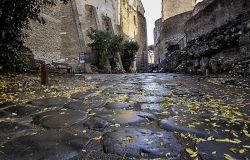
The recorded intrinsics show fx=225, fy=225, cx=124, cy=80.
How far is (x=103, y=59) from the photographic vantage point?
62.5 feet

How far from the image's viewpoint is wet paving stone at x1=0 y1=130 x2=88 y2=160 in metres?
1.66

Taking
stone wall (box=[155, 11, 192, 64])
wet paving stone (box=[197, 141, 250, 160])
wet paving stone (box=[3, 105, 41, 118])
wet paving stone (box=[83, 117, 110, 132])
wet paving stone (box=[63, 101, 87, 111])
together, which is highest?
stone wall (box=[155, 11, 192, 64])

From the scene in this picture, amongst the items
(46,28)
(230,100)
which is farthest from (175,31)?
(230,100)

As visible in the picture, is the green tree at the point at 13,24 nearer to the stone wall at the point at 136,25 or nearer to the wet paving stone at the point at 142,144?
the wet paving stone at the point at 142,144

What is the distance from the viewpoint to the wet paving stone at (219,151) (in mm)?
1676

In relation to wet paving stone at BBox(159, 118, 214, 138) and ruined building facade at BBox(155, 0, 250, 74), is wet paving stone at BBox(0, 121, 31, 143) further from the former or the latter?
→ ruined building facade at BBox(155, 0, 250, 74)

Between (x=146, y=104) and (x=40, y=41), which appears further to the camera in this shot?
(x=40, y=41)

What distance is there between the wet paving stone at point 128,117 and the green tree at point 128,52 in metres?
19.9

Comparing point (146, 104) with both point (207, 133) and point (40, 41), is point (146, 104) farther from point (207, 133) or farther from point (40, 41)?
point (40, 41)

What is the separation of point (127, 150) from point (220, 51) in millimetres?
8261

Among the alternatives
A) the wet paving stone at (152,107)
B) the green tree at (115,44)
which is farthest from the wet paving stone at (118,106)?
the green tree at (115,44)

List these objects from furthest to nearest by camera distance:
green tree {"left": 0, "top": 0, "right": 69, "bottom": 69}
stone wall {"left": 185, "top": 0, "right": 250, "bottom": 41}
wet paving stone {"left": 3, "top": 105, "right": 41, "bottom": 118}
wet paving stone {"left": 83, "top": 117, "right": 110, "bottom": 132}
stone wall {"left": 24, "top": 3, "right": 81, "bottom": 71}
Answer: stone wall {"left": 24, "top": 3, "right": 81, "bottom": 71}, stone wall {"left": 185, "top": 0, "right": 250, "bottom": 41}, green tree {"left": 0, "top": 0, "right": 69, "bottom": 69}, wet paving stone {"left": 3, "top": 105, "right": 41, "bottom": 118}, wet paving stone {"left": 83, "top": 117, "right": 110, "bottom": 132}

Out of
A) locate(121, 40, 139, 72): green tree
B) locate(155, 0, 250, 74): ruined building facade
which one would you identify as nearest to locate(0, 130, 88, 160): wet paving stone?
locate(155, 0, 250, 74): ruined building facade

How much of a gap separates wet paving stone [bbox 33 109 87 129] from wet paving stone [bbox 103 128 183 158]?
62 cm
